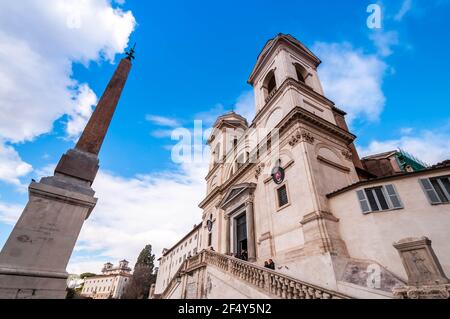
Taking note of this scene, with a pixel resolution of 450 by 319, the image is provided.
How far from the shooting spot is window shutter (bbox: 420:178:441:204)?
9.27m

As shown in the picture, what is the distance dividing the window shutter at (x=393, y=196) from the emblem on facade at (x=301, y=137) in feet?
16.4

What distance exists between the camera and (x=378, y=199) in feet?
34.4

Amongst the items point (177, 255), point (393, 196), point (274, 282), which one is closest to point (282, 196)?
point (393, 196)

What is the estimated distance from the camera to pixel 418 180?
10000mm

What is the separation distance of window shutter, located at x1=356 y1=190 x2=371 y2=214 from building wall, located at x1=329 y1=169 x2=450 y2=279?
0.17 m

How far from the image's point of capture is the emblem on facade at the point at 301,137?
551 inches

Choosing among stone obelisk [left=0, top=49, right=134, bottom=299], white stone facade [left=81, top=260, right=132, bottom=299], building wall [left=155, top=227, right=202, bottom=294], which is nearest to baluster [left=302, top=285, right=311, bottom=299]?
stone obelisk [left=0, top=49, right=134, bottom=299]

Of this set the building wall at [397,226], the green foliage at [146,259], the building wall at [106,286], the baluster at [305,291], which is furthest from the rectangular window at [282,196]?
the building wall at [106,286]

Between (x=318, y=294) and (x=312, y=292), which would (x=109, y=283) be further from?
(x=318, y=294)

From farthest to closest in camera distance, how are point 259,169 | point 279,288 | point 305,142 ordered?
point 259,169 → point 305,142 → point 279,288

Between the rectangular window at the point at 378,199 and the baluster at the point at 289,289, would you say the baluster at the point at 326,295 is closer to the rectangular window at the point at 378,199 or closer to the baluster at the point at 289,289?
the baluster at the point at 289,289

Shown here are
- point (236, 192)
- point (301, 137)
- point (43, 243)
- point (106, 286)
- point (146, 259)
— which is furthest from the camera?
point (106, 286)

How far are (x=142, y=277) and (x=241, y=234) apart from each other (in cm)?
4674
